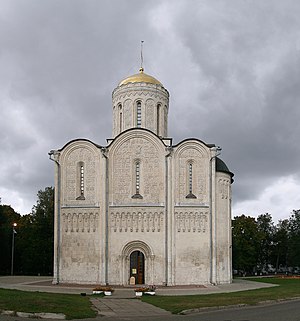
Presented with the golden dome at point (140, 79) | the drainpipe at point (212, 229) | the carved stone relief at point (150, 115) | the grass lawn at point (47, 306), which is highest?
the golden dome at point (140, 79)

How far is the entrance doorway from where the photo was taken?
32625 mm

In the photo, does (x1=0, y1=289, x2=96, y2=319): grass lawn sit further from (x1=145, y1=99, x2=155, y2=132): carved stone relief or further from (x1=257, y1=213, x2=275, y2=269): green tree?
(x1=257, y1=213, x2=275, y2=269): green tree

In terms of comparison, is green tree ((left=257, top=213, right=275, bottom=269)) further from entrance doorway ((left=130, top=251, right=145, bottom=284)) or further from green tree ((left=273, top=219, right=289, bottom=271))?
entrance doorway ((left=130, top=251, right=145, bottom=284))

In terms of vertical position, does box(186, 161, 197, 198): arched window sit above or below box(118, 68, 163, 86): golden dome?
below

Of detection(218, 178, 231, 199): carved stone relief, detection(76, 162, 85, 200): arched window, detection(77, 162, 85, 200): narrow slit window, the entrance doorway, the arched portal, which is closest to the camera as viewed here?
the arched portal

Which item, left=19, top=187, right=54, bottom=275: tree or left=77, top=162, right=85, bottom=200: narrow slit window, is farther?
left=19, top=187, right=54, bottom=275: tree

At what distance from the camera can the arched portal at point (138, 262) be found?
32.1 meters

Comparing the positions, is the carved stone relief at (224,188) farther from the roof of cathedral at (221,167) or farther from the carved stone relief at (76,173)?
the carved stone relief at (76,173)

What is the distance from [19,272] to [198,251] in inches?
928

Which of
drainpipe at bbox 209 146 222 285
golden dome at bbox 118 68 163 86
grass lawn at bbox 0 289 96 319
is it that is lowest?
grass lawn at bbox 0 289 96 319

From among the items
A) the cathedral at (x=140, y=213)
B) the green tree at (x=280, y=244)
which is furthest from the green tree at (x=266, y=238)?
the cathedral at (x=140, y=213)

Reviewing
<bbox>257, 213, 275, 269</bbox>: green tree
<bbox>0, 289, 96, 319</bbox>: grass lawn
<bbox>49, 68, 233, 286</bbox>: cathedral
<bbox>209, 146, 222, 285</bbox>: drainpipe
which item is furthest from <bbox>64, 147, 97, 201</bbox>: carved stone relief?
<bbox>257, 213, 275, 269</bbox>: green tree

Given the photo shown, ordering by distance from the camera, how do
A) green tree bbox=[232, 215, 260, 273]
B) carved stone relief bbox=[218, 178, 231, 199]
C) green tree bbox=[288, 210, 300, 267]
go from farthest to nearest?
1. green tree bbox=[288, 210, 300, 267]
2. green tree bbox=[232, 215, 260, 273]
3. carved stone relief bbox=[218, 178, 231, 199]

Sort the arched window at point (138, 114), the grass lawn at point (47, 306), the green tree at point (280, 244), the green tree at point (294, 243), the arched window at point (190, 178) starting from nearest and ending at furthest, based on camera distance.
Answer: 1. the grass lawn at point (47, 306)
2. the arched window at point (190, 178)
3. the arched window at point (138, 114)
4. the green tree at point (294, 243)
5. the green tree at point (280, 244)
